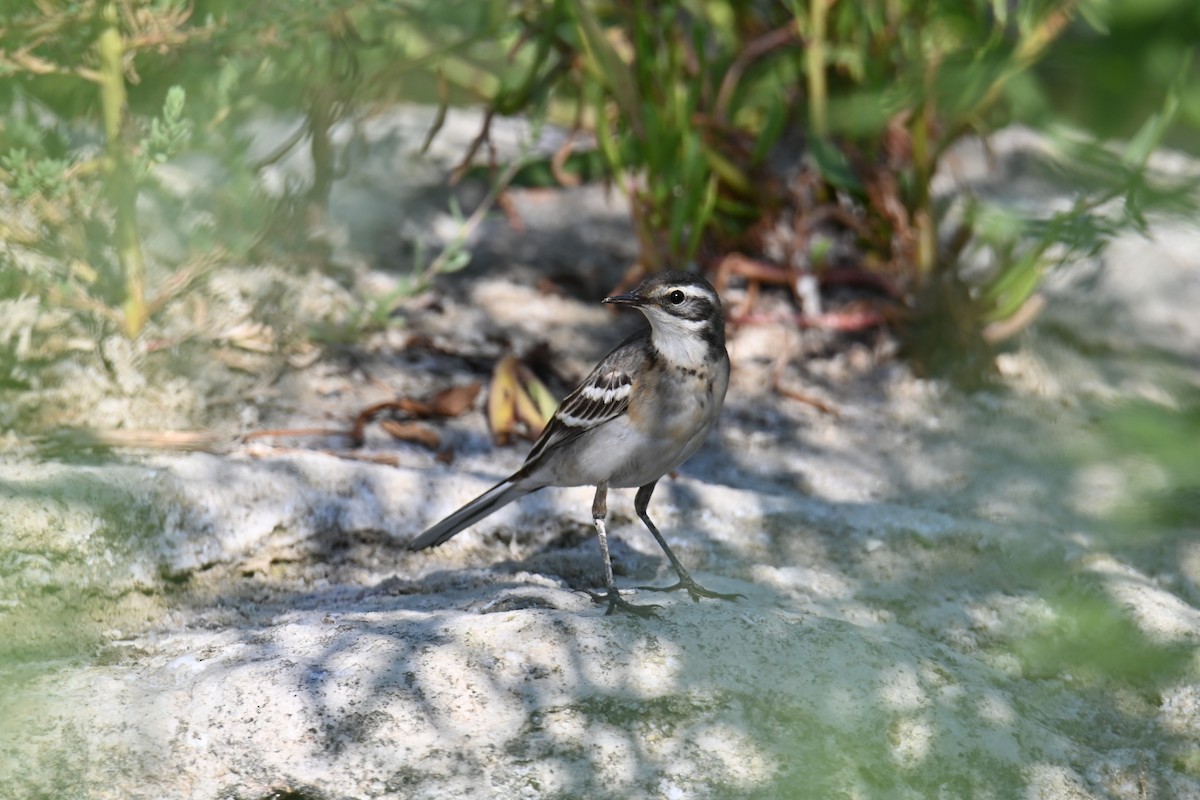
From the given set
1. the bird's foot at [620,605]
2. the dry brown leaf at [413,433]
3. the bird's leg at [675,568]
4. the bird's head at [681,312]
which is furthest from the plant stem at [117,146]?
the bird's foot at [620,605]

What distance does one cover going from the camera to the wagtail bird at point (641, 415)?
4.25m

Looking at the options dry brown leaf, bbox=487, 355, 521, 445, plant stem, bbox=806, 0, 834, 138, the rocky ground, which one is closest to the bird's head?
the rocky ground

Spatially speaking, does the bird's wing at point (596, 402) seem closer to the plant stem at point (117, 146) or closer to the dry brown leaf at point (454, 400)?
the dry brown leaf at point (454, 400)

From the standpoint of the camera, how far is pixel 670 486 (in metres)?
4.96

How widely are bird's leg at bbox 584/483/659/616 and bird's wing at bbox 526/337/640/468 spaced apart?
0.25m

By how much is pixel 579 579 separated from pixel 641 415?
65 centimetres

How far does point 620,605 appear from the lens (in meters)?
3.71

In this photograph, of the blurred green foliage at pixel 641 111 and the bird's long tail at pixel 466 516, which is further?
the blurred green foliage at pixel 641 111

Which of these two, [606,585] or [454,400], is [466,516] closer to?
[606,585]

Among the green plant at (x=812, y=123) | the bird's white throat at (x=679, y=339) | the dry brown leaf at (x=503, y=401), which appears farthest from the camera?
the green plant at (x=812, y=123)

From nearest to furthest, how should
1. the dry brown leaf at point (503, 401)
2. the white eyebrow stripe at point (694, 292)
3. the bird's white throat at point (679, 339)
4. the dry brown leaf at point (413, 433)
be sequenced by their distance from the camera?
the bird's white throat at point (679, 339)
the white eyebrow stripe at point (694, 292)
the dry brown leaf at point (413, 433)
the dry brown leaf at point (503, 401)

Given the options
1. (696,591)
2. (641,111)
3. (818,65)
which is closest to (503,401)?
(641,111)

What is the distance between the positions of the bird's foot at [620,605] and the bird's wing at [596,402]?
70cm

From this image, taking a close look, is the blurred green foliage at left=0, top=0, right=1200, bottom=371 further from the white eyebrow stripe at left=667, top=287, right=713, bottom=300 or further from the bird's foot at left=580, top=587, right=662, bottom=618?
the bird's foot at left=580, top=587, right=662, bottom=618
